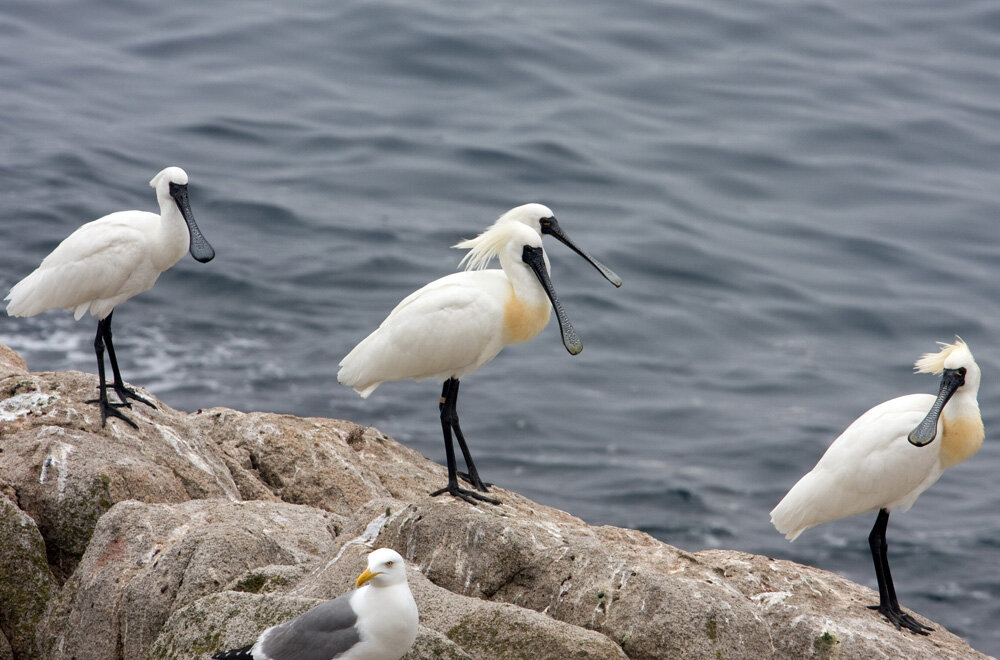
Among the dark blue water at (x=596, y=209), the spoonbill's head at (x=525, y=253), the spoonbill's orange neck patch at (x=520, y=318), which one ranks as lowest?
the dark blue water at (x=596, y=209)

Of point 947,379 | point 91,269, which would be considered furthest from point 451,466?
point 947,379

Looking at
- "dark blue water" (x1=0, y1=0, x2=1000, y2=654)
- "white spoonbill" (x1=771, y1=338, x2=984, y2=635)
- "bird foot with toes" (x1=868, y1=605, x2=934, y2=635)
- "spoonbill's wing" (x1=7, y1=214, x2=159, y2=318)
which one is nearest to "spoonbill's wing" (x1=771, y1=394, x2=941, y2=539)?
"white spoonbill" (x1=771, y1=338, x2=984, y2=635)

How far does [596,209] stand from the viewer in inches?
1053

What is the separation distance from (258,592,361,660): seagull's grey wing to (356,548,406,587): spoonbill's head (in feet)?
0.69

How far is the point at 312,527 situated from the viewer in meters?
8.65

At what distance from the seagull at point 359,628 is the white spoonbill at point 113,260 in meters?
4.70

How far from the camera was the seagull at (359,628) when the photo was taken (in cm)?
634

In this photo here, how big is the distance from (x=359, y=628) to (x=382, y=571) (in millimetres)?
324

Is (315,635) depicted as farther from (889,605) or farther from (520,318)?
(889,605)

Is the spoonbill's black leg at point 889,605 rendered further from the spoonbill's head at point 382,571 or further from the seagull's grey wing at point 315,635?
the seagull's grey wing at point 315,635

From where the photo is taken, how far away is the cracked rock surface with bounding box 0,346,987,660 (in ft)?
23.2

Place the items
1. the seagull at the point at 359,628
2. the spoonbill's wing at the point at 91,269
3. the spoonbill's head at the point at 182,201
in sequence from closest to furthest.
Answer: the seagull at the point at 359,628 < the spoonbill's wing at the point at 91,269 < the spoonbill's head at the point at 182,201

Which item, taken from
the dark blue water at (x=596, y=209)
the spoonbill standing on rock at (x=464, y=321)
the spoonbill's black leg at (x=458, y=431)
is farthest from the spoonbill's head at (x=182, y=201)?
the dark blue water at (x=596, y=209)

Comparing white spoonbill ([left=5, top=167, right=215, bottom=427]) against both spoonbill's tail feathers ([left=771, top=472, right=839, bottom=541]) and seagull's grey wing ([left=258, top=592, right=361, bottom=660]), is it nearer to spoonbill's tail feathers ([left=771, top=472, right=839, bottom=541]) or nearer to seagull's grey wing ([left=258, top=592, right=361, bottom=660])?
seagull's grey wing ([left=258, top=592, right=361, bottom=660])
